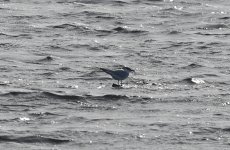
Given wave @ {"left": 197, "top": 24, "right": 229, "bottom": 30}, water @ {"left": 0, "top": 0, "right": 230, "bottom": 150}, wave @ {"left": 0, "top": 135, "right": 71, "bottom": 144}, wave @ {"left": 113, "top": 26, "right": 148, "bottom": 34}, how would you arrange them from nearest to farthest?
wave @ {"left": 0, "top": 135, "right": 71, "bottom": 144}
water @ {"left": 0, "top": 0, "right": 230, "bottom": 150}
wave @ {"left": 113, "top": 26, "right": 148, "bottom": 34}
wave @ {"left": 197, "top": 24, "right": 229, "bottom": 30}

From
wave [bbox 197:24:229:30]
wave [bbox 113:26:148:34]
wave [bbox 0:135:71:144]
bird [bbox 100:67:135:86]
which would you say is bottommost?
wave [bbox 0:135:71:144]

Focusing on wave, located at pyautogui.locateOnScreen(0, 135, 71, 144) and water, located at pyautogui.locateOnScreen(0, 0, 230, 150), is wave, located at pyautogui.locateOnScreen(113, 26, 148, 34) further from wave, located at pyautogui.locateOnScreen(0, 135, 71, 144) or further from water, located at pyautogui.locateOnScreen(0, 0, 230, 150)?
wave, located at pyautogui.locateOnScreen(0, 135, 71, 144)

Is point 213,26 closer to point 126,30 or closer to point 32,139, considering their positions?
point 126,30

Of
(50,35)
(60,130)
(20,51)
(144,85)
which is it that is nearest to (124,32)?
(50,35)

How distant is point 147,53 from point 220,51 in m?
2.76

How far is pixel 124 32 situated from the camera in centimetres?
3712

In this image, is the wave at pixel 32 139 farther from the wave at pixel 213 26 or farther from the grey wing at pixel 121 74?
the wave at pixel 213 26

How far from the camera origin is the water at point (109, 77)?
21.7m

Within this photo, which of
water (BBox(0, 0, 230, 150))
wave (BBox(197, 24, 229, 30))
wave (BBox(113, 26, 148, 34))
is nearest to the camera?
water (BBox(0, 0, 230, 150))

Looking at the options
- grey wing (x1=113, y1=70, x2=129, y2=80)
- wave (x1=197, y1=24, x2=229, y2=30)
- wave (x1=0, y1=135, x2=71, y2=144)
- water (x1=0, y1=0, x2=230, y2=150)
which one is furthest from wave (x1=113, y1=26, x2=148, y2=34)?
wave (x1=0, y1=135, x2=71, y2=144)

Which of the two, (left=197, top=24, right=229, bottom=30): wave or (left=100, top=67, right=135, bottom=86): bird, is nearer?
(left=100, top=67, right=135, bottom=86): bird

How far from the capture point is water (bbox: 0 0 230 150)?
2166cm

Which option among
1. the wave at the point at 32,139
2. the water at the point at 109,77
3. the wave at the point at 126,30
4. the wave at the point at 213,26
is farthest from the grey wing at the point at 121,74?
the wave at the point at 213,26

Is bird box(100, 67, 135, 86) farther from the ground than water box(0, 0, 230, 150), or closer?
farther from the ground
